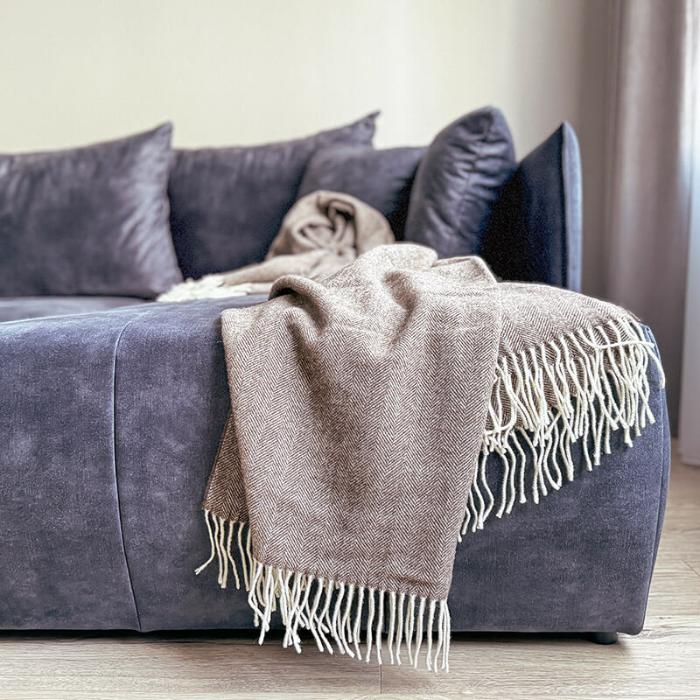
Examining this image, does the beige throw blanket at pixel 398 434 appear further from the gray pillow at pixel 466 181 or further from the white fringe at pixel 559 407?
the gray pillow at pixel 466 181

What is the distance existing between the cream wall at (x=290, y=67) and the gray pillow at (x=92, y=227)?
0.45 m

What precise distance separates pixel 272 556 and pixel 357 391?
0.20 metres

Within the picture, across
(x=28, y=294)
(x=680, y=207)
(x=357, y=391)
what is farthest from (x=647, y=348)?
(x=28, y=294)

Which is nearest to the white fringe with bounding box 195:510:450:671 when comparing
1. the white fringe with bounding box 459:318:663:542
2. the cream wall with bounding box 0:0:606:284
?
the white fringe with bounding box 459:318:663:542

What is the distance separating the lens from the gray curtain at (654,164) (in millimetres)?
1859

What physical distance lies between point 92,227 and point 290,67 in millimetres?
792

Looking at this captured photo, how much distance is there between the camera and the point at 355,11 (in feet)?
7.22

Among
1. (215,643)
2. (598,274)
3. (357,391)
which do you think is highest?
(357,391)

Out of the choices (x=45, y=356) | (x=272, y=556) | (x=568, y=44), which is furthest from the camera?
(x=568, y=44)

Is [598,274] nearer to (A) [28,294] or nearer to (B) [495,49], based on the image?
(B) [495,49]

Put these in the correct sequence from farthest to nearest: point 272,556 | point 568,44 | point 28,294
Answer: point 568,44
point 28,294
point 272,556

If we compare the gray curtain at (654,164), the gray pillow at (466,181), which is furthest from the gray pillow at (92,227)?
the gray curtain at (654,164)

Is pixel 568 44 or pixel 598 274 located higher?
pixel 568 44

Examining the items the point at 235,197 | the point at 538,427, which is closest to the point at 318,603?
the point at 538,427
